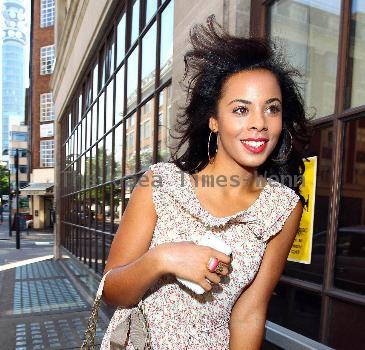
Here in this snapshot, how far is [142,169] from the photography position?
239 inches

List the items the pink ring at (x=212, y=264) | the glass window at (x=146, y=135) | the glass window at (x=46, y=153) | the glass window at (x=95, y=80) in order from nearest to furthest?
1. the pink ring at (x=212, y=264)
2. the glass window at (x=146, y=135)
3. the glass window at (x=95, y=80)
4. the glass window at (x=46, y=153)

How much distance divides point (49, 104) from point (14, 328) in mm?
32410

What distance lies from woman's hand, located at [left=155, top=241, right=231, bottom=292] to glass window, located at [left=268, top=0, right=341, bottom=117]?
1.64 meters

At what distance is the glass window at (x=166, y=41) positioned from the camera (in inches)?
198

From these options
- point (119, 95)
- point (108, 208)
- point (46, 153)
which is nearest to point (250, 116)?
point (119, 95)

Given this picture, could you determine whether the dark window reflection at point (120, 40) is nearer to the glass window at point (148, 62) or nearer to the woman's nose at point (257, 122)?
the glass window at point (148, 62)

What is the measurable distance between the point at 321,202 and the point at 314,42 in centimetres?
106

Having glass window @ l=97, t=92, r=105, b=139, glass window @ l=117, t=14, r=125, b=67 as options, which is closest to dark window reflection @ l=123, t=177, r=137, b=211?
glass window @ l=117, t=14, r=125, b=67

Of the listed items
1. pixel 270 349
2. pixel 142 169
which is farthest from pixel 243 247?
pixel 142 169

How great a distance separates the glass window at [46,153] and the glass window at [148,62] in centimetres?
3137

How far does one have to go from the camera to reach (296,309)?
8.79 feet

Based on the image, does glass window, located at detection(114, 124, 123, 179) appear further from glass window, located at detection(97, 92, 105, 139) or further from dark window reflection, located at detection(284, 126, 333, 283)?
dark window reflection, located at detection(284, 126, 333, 283)

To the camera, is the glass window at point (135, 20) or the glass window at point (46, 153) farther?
the glass window at point (46, 153)

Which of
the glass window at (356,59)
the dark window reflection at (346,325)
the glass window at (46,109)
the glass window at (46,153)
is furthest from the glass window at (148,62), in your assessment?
the glass window at (46,109)
